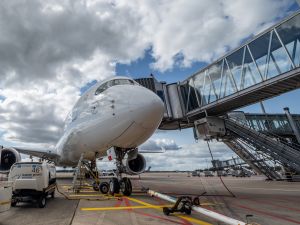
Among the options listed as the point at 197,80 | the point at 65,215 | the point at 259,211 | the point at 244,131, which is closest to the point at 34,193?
the point at 65,215

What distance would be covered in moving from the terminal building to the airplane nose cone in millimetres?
6155

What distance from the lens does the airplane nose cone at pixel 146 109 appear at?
773 cm

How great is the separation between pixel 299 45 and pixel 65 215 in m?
12.9

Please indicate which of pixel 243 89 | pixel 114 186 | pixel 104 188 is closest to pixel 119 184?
pixel 114 186

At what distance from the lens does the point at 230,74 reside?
15500mm

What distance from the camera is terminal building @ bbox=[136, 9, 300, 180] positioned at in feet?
39.9

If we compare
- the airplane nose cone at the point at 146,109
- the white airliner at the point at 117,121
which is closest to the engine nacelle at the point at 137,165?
the white airliner at the point at 117,121

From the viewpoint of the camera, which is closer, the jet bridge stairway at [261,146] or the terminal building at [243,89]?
the terminal building at [243,89]

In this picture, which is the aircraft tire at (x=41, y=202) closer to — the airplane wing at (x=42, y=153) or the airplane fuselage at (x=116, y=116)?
the airplane fuselage at (x=116, y=116)

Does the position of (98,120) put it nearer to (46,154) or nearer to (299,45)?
(46,154)

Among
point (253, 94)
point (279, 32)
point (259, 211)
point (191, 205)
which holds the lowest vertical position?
point (259, 211)

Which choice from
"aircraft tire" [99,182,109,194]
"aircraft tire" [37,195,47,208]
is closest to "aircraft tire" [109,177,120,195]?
"aircraft tire" [99,182,109,194]

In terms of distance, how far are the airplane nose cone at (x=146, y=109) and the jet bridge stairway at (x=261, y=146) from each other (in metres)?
13.1

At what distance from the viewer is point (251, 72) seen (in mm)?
14039
